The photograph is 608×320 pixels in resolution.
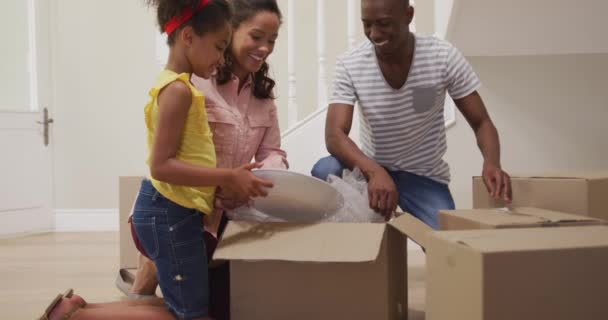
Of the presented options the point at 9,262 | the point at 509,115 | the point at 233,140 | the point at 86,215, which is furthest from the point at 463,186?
the point at 86,215

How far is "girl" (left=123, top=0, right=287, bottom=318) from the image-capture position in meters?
1.38

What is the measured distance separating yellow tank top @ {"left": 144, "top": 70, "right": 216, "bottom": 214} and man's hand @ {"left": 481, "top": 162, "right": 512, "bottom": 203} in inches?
22.4

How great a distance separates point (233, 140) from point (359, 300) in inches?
19.5

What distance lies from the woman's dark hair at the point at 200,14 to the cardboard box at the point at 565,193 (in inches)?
26.3

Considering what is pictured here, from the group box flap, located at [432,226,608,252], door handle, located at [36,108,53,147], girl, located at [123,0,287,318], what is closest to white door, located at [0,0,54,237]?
door handle, located at [36,108,53,147]

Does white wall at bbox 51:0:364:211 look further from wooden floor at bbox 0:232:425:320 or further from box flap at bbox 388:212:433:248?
box flap at bbox 388:212:433:248

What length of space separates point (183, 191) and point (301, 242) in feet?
0.80

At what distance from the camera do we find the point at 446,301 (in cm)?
82

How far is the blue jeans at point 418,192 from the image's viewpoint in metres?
1.55

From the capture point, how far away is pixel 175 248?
113 centimetres

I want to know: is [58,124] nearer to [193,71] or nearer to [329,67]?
[329,67]

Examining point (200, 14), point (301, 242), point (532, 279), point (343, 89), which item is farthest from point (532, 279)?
point (343, 89)

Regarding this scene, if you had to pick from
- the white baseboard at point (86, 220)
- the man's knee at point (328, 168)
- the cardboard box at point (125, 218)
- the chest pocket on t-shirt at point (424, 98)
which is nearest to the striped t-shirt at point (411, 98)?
the chest pocket on t-shirt at point (424, 98)

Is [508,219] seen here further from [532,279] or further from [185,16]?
[185,16]
